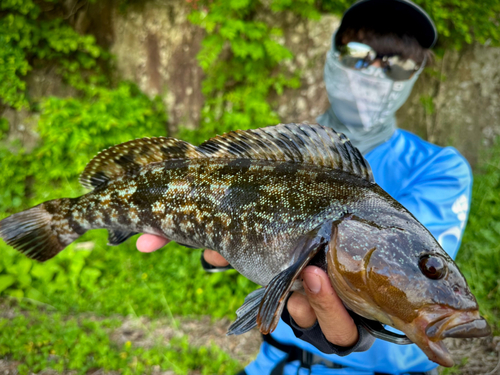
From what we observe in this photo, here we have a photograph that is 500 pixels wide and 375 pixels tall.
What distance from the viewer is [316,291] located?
1.34 meters

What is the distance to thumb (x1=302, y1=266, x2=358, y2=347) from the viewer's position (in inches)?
52.6

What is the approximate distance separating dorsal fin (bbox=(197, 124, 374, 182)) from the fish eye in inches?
17.1

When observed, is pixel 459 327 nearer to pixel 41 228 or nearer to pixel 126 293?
pixel 41 228

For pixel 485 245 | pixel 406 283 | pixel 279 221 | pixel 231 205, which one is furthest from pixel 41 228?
pixel 485 245

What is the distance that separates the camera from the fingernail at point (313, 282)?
1.33m

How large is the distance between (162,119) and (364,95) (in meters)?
3.30

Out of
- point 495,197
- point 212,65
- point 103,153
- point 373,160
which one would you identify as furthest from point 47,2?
point 495,197

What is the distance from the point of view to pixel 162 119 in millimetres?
4945

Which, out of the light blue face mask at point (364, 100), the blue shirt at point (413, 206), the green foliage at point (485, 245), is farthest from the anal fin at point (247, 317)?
the green foliage at point (485, 245)

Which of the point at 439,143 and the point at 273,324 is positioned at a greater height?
the point at 273,324

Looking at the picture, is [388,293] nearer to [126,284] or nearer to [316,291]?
[316,291]

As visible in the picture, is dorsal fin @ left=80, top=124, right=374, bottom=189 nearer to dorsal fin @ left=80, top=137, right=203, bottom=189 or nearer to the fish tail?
dorsal fin @ left=80, top=137, right=203, bottom=189

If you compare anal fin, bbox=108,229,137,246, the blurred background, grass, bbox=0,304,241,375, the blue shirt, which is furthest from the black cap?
grass, bbox=0,304,241,375

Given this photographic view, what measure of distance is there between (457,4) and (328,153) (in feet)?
13.1
